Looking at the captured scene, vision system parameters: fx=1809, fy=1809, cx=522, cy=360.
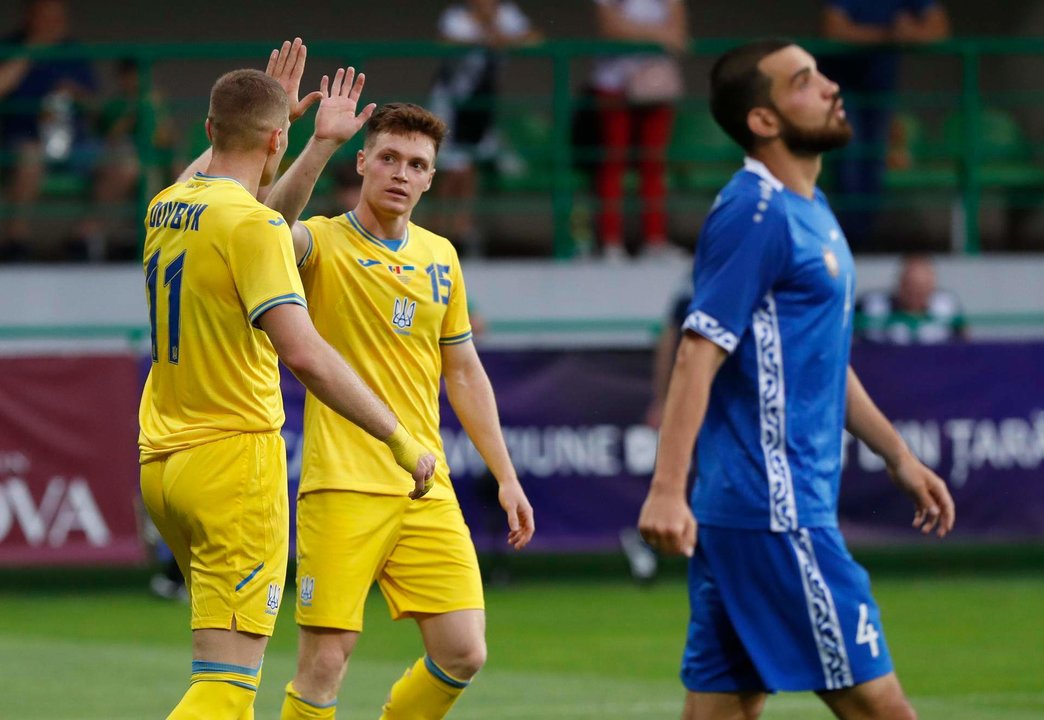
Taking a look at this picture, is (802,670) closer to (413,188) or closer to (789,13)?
(413,188)

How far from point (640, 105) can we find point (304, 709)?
9.56 meters

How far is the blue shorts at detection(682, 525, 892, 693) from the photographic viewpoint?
5.05 meters

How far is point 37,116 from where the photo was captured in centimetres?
1524

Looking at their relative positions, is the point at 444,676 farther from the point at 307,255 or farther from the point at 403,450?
the point at 307,255

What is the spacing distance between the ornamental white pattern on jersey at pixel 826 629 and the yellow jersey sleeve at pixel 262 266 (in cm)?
172

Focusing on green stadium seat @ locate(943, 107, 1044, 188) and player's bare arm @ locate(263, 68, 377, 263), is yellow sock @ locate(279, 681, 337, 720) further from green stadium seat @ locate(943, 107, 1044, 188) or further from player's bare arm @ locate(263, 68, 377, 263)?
green stadium seat @ locate(943, 107, 1044, 188)

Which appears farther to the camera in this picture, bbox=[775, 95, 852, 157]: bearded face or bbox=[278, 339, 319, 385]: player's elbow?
bbox=[278, 339, 319, 385]: player's elbow

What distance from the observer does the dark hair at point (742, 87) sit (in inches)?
208

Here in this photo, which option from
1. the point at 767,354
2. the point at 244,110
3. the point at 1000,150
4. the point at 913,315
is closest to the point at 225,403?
the point at 244,110

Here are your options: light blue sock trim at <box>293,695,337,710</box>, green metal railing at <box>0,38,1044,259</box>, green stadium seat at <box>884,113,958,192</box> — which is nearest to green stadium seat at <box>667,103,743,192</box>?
green metal railing at <box>0,38,1044,259</box>

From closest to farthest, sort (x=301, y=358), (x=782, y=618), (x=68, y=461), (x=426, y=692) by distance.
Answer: (x=782, y=618), (x=301, y=358), (x=426, y=692), (x=68, y=461)

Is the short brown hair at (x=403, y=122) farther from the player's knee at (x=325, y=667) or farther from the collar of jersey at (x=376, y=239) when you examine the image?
the player's knee at (x=325, y=667)

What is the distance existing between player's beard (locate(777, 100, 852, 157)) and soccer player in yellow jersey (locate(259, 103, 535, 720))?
1.89 meters

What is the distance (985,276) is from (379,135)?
9388 millimetres
